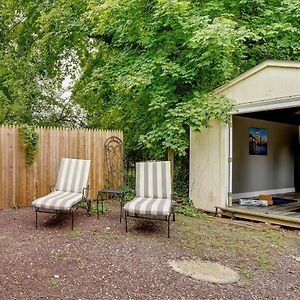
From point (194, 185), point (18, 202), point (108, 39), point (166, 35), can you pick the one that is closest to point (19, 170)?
point (18, 202)

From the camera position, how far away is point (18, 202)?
7172 mm

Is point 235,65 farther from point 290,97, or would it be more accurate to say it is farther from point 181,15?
point 290,97

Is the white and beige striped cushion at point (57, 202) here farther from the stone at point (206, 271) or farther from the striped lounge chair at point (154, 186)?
the stone at point (206, 271)

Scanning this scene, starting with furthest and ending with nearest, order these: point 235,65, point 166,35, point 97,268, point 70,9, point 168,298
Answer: point 70,9 < point 235,65 < point 166,35 < point 97,268 < point 168,298

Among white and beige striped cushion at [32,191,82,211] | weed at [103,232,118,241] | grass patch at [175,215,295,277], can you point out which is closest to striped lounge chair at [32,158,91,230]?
white and beige striped cushion at [32,191,82,211]

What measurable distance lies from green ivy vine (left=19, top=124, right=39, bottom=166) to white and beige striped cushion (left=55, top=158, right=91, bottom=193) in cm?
88

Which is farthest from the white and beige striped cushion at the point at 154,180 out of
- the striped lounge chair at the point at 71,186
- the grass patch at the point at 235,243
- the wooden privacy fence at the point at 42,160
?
the wooden privacy fence at the point at 42,160

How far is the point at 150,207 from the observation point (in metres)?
5.24

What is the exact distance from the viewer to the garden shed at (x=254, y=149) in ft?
20.2

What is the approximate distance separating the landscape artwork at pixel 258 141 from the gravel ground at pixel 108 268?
459 cm

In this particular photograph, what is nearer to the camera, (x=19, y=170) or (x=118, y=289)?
(x=118, y=289)

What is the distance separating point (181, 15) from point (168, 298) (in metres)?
6.43

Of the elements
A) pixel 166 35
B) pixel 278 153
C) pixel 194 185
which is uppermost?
pixel 166 35

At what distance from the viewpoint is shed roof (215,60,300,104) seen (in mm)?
5887
